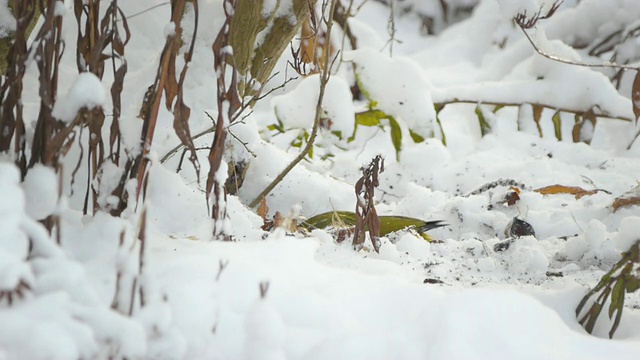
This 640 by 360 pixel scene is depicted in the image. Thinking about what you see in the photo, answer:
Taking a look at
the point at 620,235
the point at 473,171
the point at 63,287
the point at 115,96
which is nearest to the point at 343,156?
the point at 473,171

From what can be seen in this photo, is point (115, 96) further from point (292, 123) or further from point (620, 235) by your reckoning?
point (292, 123)

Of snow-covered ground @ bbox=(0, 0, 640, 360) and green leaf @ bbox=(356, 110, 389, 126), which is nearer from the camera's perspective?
snow-covered ground @ bbox=(0, 0, 640, 360)

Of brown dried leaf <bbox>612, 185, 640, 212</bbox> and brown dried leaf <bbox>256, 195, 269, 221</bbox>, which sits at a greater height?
brown dried leaf <bbox>256, 195, 269, 221</bbox>

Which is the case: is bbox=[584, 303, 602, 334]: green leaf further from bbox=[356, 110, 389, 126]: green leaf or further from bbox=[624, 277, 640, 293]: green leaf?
bbox=[356, 110, 389, 126]: green leaf

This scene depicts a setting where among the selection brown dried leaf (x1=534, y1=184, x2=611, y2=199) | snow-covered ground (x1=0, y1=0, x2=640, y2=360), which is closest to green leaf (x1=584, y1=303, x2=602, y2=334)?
snow-covered ground (x1=0, y1=0, x2=640, y2=360)

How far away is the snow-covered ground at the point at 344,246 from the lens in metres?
0.71

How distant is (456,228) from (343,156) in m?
0.96

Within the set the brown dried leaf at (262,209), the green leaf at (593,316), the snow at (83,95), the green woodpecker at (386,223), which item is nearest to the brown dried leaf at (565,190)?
the green woodpecker at (386,223)

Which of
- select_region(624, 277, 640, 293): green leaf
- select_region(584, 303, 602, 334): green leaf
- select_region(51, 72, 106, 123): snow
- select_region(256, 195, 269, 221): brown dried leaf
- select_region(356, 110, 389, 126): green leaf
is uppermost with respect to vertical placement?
select_region(51, 72, 106, 123): snow

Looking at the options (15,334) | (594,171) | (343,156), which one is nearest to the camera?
(15,334)

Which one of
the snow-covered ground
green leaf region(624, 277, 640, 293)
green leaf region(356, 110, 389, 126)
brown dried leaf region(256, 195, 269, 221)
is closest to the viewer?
the snow-covered ground

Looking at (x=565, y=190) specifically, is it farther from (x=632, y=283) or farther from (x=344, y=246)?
(x=632, y=283)

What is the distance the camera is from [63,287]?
2.33 feet

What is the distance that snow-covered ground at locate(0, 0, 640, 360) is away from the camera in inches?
28.1
